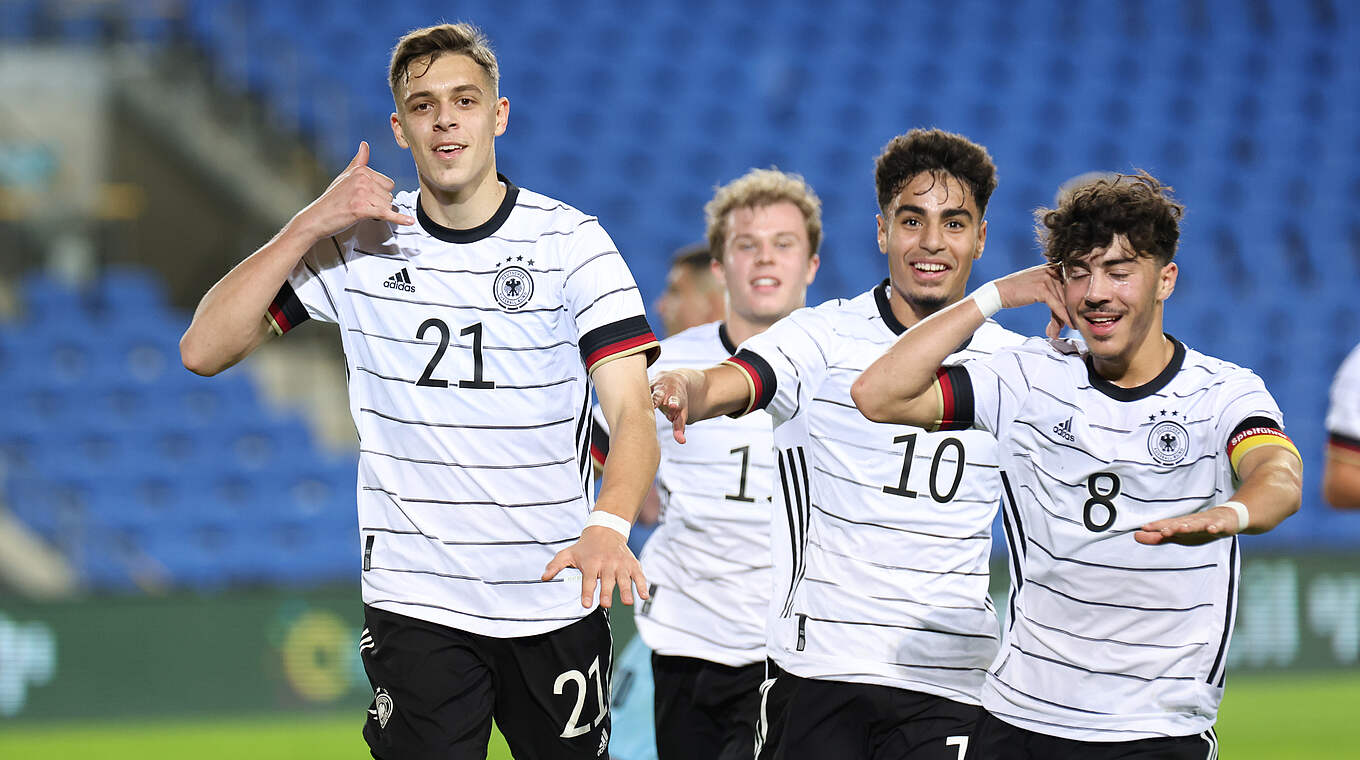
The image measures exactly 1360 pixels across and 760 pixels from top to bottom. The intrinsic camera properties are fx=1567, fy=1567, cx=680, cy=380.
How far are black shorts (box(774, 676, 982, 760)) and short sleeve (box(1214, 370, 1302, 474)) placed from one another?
3.66ft

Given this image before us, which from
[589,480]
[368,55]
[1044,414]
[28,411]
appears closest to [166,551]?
[28,411]

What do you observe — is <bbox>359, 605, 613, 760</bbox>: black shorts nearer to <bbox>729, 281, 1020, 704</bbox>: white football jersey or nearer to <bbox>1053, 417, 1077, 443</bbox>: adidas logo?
<bbox>729, 281, 1020, 704</bbox>: white football jersey

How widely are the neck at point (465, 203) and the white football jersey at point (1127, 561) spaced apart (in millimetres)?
1476

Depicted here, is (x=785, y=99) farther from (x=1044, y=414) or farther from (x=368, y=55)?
(x=1044, y=414)

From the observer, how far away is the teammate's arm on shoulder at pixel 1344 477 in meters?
3.64

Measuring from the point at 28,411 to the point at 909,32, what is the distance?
9134mm

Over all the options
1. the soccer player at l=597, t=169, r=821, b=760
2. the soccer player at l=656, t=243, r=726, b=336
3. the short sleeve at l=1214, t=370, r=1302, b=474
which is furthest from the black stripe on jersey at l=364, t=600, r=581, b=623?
the soccer player at l=656, t=243, r=726, b=336

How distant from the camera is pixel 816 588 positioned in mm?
4328

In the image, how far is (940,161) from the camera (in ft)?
14.6

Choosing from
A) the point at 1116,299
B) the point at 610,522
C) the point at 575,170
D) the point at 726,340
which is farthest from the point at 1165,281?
the point at 575,170

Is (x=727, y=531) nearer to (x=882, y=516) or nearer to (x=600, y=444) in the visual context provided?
(x=600, y=444)

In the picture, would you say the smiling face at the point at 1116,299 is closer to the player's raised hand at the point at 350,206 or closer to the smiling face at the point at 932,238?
the smiling face at the point at 932,238

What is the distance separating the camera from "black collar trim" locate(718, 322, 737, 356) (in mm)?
5617

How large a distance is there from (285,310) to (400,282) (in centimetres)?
30
